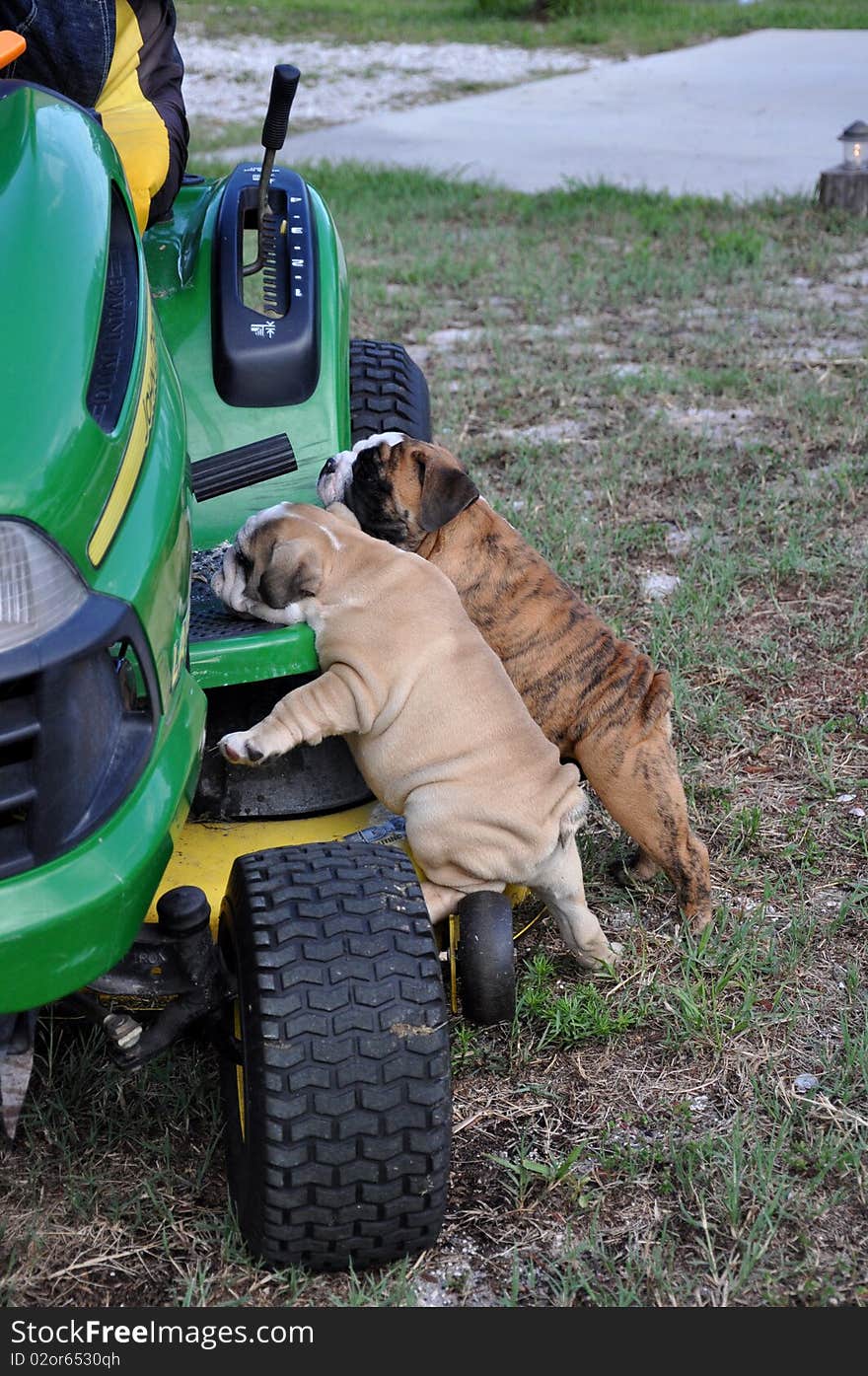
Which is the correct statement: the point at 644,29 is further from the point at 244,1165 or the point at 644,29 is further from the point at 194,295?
the point at 244,1165

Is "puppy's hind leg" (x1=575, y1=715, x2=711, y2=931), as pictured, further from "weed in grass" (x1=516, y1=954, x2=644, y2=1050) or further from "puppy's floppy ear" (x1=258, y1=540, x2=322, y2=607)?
"puppy's floppy ear" (x1=258, y1=540, x2=322, y2=607)

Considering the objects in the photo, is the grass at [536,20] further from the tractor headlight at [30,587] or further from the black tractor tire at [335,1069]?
the tractor headlight at [30,587]

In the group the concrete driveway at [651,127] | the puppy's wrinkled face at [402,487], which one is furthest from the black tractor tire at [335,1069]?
the concrete driveway at [651,127]

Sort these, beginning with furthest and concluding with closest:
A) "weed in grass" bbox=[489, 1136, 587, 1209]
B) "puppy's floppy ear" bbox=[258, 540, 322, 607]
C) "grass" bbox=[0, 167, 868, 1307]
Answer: "puppy's floppy ear" bbox=[258, 540, 322, 607] < "weed in grass" bbox=[489, 1136, 587, 1209] < "grass" bbox=[0, 167, 868, 1307]

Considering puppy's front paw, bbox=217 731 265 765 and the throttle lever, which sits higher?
the throttle lever

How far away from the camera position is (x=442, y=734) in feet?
8.11

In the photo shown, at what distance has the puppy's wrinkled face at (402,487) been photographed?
9.73ft

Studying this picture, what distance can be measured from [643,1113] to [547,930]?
1.73 feet

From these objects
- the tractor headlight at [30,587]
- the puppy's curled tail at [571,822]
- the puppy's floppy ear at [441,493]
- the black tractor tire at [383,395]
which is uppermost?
the tractor headlight at [30,587]

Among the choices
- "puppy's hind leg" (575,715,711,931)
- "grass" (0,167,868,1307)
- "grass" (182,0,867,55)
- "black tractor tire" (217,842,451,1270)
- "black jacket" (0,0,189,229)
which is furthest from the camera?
"grass" (182,0,867,55)

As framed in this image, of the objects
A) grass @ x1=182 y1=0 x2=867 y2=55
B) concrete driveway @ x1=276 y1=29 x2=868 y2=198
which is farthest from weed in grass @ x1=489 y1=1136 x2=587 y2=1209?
grass @ x1=182 y1=0 x2=867 y2=55

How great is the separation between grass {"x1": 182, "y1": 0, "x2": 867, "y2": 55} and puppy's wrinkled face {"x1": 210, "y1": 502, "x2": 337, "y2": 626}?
14185mm

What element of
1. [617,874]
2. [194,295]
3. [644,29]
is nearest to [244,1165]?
[617,874]

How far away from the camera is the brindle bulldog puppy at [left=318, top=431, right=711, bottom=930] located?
115 inches
